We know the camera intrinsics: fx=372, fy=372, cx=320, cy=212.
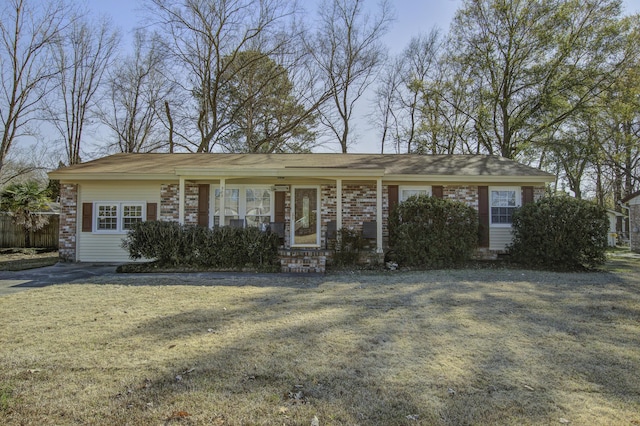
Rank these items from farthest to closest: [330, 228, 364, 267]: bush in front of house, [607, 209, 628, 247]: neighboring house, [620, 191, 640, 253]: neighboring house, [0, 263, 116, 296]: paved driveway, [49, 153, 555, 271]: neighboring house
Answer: [607, 209, 628, 247]: neighboring house → [620, 191, 640, 253]: neighboring house → [49, 153, 555, 271]: neighboring house → [330, 228, 364, 267]: bush in front of house → [0, 263, 116, 296]: paved driveway

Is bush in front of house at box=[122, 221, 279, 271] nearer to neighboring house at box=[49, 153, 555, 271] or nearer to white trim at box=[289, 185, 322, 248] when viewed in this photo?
neighboring house at box=[49, 153, 555, 271]

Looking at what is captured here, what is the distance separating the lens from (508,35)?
60.5 ft

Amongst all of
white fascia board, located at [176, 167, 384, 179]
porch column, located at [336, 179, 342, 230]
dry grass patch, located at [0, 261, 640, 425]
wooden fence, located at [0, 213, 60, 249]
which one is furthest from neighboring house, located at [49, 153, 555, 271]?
dry grass patch, located at [0, 261, 640, 425]

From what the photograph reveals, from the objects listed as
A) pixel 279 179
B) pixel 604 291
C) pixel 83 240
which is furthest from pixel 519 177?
pixel 83 240

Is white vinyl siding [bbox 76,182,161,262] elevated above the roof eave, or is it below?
below

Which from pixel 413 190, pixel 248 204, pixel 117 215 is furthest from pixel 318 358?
pixel 117 215

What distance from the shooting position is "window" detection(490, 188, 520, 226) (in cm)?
1162

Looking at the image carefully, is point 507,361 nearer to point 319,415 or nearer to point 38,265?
point 319,415

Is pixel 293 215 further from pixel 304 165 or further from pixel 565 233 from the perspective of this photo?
pixel 565 233

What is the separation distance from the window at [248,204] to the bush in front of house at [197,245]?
83.0 inches

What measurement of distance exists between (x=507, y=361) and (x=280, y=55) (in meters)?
20.2

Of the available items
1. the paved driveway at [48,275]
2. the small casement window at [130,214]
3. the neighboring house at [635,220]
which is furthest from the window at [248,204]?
the neighboring house at [635,220]

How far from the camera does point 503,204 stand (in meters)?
11.7

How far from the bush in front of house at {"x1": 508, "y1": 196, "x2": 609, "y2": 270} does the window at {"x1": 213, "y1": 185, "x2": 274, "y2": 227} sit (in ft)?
24.1
